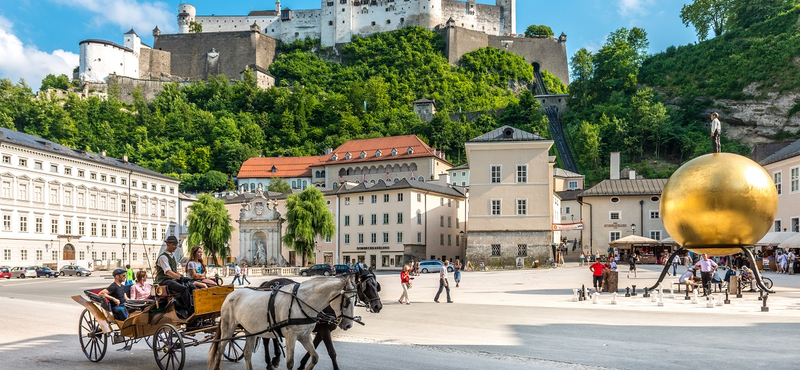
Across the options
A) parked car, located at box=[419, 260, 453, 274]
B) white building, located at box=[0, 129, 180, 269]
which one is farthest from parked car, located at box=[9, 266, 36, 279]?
parked car, located at box=[419, 260, 453, 274]

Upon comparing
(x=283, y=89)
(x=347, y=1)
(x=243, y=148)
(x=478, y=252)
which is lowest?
(x=478, y=252)

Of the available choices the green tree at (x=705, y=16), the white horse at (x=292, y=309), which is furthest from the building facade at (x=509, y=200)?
the green tree at (x=705, y=16)

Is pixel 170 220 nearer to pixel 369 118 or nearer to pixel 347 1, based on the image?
pixel 369 118

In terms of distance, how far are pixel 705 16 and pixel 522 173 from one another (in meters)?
79.3

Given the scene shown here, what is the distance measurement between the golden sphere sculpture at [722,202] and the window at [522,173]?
4685 centimetres

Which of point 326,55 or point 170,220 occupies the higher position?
point 326,55

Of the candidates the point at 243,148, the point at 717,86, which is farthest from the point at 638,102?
the point at 243,148

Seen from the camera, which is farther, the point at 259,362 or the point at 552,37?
the point at 552,37

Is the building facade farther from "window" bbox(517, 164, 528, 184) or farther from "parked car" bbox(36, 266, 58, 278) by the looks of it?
"parked car" bbox(36, 266, 58, 278)

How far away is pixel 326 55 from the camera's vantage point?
14312 cm

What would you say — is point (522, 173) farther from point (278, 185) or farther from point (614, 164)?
point (278, 185)

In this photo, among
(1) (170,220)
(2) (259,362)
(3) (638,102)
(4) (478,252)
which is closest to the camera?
(2) (259,362)

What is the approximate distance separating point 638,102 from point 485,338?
86328 mm

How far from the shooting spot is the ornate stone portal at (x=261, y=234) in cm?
6212
